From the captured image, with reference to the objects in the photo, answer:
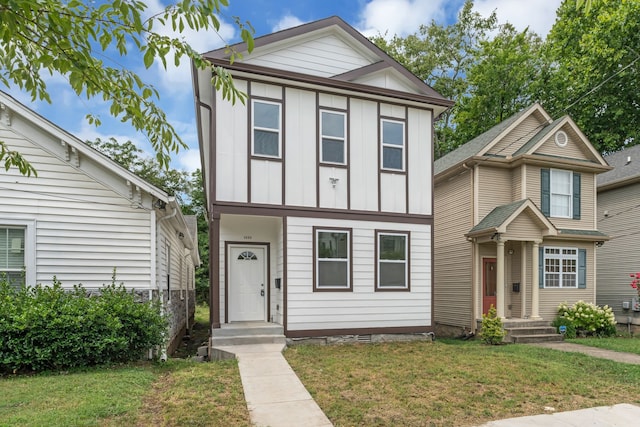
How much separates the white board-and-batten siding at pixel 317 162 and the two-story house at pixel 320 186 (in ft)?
0.09

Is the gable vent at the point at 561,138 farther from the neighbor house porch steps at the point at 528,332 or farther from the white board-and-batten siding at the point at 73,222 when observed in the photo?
the white board-and-batten siding at the point at 73,222

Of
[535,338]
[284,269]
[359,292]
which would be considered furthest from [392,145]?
[535,338]

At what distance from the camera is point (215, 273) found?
9273 millimetres

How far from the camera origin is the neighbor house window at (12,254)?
7.39 m

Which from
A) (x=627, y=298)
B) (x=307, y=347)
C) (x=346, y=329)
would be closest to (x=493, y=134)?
(x=627, y=298)

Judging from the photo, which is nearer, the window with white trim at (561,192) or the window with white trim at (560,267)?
the window with white trim at (560,267)

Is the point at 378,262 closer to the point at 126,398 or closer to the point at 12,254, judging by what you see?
the point at 126,398

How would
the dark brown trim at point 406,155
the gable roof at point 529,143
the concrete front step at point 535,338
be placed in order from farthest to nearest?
the gable roof at point 529,143, the concrete front step at point 535,338, the dark brown trim at point 406,155

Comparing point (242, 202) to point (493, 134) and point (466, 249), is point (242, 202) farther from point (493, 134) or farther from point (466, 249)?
point (493, 134)

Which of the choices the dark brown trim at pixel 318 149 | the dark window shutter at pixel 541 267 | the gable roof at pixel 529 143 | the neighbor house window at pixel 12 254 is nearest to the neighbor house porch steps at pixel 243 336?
the dark brown trim at pixel 318 149

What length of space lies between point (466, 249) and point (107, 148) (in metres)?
27.6

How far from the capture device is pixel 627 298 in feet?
47.3

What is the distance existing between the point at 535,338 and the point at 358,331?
18.0 feet

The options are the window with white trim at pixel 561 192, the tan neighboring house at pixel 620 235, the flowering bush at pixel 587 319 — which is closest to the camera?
the flowering bush at pixel 587 319
